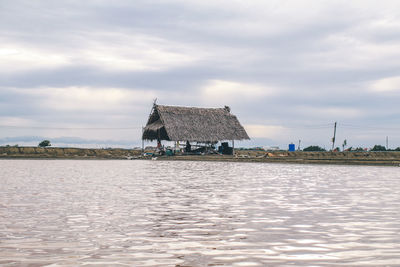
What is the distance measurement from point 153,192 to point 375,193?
6.05m

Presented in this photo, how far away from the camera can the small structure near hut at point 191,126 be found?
1781 inches

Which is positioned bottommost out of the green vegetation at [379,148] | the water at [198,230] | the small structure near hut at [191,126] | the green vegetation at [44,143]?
the water at [198,230]

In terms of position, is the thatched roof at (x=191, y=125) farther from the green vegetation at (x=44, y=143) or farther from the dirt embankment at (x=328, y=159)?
the green vegetation at (x=44, y=143)

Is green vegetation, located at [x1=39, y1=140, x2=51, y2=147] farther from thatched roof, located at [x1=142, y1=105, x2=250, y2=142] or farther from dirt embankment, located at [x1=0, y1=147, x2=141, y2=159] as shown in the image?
thatched roof, located at [x1=142, y1=105, x2=250, y2=142]

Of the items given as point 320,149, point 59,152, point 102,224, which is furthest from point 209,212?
point 320,149

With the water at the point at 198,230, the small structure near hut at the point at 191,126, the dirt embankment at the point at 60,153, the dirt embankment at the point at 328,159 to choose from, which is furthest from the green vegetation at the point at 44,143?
the water at the point at 198,230

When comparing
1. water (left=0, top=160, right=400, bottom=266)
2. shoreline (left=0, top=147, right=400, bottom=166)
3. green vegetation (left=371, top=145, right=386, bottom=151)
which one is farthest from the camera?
green vegetation (left=371, top=145, right=386, bottom=151)

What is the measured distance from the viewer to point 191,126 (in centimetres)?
4644

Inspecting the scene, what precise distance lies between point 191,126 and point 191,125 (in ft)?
0.45

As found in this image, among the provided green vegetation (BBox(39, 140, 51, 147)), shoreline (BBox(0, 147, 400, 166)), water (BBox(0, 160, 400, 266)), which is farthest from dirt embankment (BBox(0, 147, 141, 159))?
water (BBox(0, 160, 400, 266))

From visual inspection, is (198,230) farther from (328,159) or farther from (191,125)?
(191,125)

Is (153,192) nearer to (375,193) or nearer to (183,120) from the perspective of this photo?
(375,193)

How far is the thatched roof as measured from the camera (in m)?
45.2

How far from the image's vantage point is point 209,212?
8758mm
